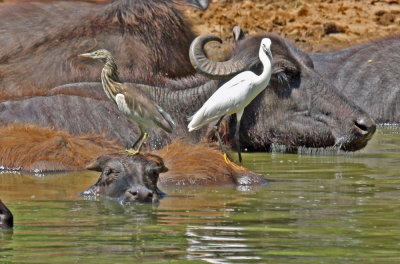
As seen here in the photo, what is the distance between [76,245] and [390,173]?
483 centimetres

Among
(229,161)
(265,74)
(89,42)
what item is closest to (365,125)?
(265,74)

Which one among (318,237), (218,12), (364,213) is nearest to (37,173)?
(364,213)

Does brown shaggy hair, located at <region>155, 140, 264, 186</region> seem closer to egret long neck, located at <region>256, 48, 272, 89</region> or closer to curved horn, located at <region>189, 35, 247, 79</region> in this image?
egret long neck, located at <region>256, 48, 272, 89</region>

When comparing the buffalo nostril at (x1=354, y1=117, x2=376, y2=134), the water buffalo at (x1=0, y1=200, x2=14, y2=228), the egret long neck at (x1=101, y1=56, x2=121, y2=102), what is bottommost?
the water buffalo at (x1=0, y1=200, x2=14, y2=228)

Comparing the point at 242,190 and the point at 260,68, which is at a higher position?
the point at 260,68

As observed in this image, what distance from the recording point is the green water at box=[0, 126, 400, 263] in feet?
20.8

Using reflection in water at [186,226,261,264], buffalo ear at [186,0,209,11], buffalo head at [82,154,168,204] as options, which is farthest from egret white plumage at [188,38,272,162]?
reflection in water at [186,226,261,264]

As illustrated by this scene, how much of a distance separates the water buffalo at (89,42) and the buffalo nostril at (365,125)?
2.15 meters

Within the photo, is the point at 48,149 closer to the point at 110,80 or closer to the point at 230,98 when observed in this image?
the point at 110,80

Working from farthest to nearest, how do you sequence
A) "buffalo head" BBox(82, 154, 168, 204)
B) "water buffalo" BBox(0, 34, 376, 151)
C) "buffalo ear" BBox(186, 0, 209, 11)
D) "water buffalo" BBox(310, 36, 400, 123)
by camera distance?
1. "water buffalo" BBox(310, 36, 400, 123)
2. "buffalo ear" BBox(186, 0, 209, 11)
3. "water buffalo" BBox(0, 34, 376, 151)
4. "buffalo head" BBox(82, 154, 168, 204)

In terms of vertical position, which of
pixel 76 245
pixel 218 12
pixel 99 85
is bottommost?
pixel 76 245

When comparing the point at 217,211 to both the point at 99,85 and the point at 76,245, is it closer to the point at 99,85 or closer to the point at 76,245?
the point at 76,245

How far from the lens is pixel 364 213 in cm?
805

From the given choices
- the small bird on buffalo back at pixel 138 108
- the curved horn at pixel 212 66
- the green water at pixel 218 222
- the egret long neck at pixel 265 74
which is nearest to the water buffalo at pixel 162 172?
the green water at pixel 218 222
